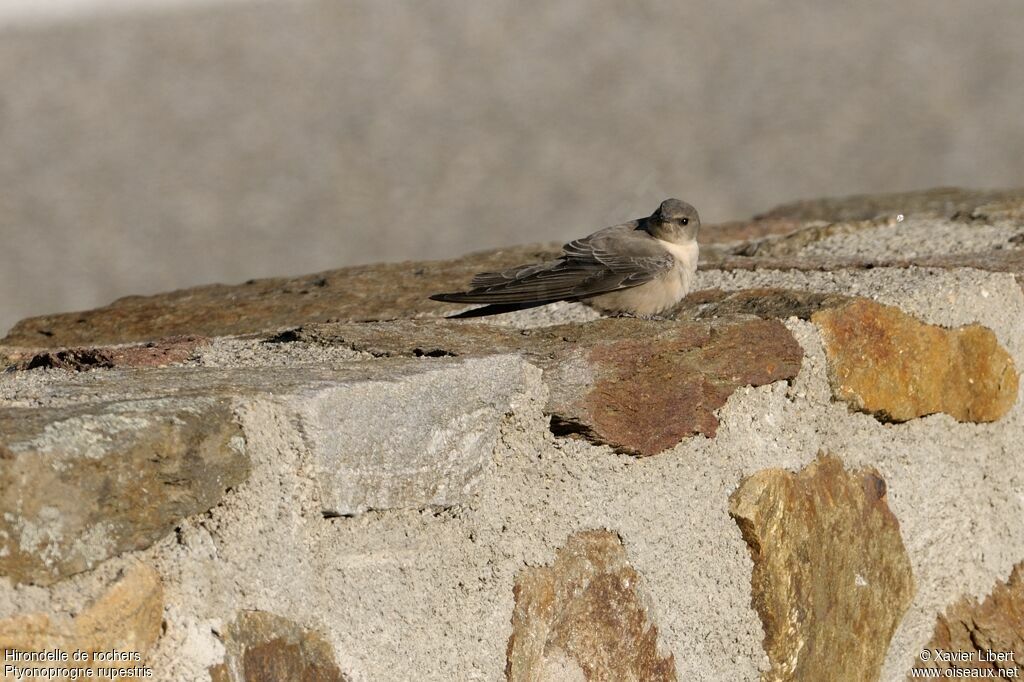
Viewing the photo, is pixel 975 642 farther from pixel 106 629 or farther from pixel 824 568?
pixel 106 629

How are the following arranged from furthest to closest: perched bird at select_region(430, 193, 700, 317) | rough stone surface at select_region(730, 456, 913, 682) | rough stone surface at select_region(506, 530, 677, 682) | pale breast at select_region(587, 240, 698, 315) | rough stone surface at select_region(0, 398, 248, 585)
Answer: pale breast at select_region(587, 240, 698, 315)
perched bird at select_region(430, 193, 700, 317)
rough stone surface at select_region(730, 456, 913, 682)
rough stone surface at select_region(506, 530, 677, 682)
rough stone surface at select_region(0, 398, 248, 585)

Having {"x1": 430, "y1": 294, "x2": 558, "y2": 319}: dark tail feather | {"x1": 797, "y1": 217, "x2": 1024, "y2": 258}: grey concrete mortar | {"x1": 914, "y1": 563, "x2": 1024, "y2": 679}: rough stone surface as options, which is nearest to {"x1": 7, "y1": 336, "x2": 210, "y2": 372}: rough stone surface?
{"x1": 430, "y1": 294, "x2": 558, "y2": 319}: dark tail feather

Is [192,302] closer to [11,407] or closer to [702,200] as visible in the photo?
[11,407]

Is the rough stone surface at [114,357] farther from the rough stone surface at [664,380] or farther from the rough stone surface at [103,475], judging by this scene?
the rough stone surface at [664,380]

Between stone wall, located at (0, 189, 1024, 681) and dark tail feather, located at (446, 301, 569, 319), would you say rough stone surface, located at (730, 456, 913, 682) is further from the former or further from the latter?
dark tail feather, located at (446, 301, 569, 319)

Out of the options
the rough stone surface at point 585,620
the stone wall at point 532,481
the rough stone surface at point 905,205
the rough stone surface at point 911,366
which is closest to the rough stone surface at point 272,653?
the stone wall at point 532,481
